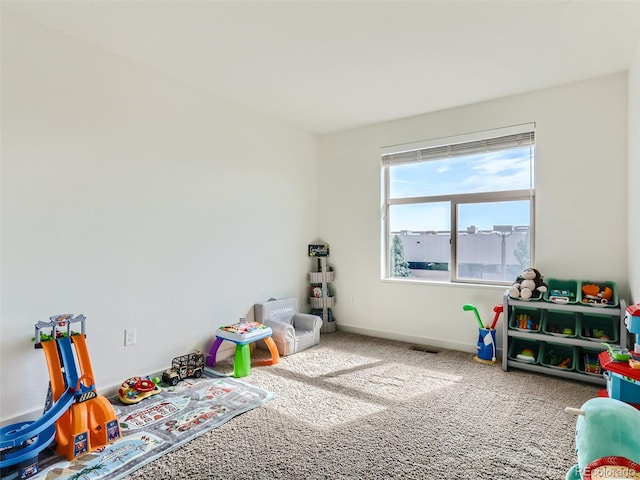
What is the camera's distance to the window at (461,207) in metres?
3.32

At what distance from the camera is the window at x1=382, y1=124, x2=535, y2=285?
3.32 m

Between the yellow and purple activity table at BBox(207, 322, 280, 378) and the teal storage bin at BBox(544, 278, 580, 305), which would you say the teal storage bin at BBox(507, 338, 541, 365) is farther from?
the yellow and purple activity table at BBox(207, 322, 280, 378)

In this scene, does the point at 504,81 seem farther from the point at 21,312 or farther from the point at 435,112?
the point at 21,312

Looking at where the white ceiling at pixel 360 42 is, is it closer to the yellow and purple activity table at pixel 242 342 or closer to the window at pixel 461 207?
the window at pixel 461 207

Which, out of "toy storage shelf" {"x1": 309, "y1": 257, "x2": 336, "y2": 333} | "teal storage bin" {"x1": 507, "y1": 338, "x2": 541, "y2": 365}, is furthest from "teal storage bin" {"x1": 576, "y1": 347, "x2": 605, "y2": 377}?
"toy storage shelf" {"x1": 309, "y1": 257, "x2": 336, "y2": 333}

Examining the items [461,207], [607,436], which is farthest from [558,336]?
[607,436]

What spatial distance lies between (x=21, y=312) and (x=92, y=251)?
53 cm

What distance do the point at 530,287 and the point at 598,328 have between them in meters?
0.64

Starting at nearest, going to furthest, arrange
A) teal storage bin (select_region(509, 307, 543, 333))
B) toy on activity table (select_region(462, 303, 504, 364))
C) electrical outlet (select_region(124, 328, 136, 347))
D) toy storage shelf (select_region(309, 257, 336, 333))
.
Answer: electrical outlet (select_region(124, 328, 136, 347)), teal storage bin (select_region(509, 307, 543, 333)), toy on activity table (select_region(462, 303, 504, 364)), toy storage shelf (select_region(309, 257, 336, 333))

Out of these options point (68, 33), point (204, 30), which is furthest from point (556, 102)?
point (68, 33)

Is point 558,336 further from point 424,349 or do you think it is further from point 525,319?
point 424,349

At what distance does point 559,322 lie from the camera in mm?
3061

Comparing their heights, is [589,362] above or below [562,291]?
below

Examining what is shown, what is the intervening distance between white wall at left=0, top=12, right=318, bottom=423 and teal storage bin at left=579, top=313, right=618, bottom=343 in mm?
2924
